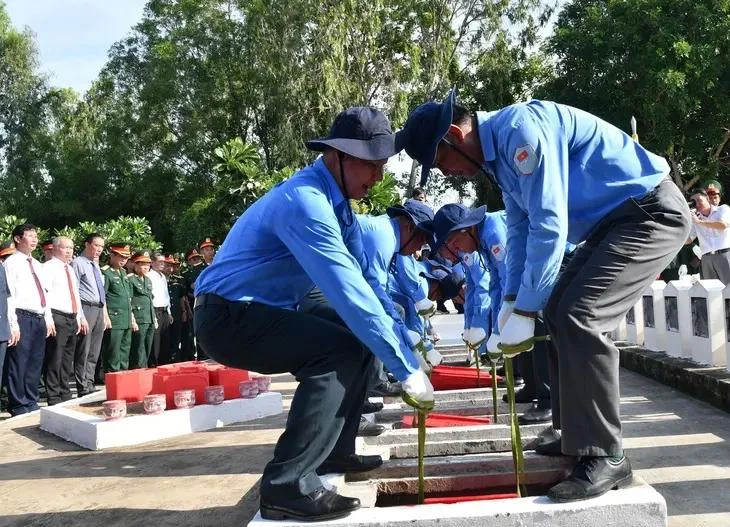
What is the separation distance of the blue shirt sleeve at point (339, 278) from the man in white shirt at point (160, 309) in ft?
28.7

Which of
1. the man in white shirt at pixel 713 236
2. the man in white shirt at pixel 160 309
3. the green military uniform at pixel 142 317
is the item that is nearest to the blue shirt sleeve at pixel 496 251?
the man in white shirt at pixel 713 236

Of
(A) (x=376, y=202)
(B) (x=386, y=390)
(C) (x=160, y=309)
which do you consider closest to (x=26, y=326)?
(B) (x=386, y=390)

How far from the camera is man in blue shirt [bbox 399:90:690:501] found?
9.26ft

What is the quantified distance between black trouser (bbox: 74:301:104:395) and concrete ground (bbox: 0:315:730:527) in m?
2.44

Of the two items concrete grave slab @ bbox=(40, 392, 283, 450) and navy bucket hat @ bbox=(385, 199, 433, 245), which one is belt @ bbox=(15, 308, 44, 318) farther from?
navy bucket hat @ bbox=(385, 199, 433, 245)

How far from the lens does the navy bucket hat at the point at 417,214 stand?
19.3 feet

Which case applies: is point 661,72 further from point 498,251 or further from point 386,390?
point 498,251

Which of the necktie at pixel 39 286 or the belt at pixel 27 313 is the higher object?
the necktie at pixel 39 286

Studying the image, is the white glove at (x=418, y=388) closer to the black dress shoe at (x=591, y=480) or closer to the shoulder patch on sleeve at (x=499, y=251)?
the black dress shoe at (x=591, y=480)

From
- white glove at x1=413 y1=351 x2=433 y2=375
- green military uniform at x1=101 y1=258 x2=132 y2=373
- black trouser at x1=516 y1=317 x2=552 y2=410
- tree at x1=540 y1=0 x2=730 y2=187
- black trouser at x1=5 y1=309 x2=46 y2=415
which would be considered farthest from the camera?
tree at x1=540 y1=0 x2=730 y2=187

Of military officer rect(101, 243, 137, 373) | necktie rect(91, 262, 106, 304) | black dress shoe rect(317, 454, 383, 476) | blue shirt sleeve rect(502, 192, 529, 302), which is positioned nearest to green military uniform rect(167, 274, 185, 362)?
military officer rect(101, 243, 137, 373)

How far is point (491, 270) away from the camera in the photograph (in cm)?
573

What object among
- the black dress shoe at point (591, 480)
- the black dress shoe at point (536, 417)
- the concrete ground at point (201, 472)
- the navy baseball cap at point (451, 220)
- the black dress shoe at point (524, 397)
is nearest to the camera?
the black dress shoe at point (591, 480)

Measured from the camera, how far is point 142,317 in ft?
34.7
